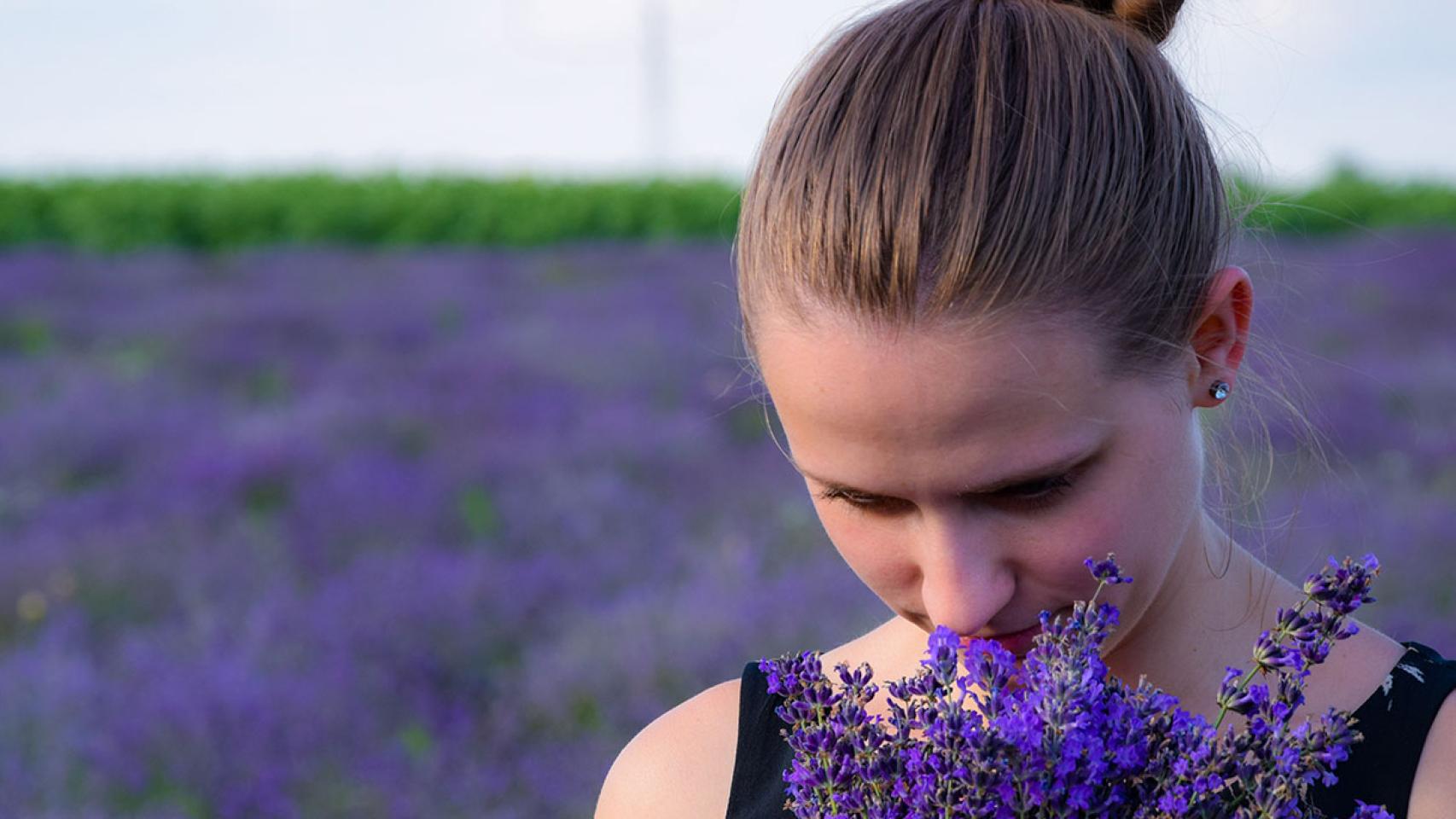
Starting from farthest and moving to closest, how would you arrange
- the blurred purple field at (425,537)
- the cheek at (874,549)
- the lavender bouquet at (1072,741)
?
the blurred purple field at (425,537) → the cheek at (874,549) → the lavender bouquet at (1072,741)

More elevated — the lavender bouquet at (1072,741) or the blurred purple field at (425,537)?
the lavender bouquet at (1072,741)

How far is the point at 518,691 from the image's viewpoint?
4.68 m

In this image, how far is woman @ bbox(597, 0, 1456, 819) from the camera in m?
1.31

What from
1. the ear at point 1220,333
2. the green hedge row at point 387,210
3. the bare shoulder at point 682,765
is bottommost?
the green hedge row at point 387,210

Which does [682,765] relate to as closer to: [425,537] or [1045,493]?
[1045,493]

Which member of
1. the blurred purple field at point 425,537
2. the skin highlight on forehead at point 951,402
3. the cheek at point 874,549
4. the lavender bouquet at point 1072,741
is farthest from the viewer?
the blurred purple field at point 425,537

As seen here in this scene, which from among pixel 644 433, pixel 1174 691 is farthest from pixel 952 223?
pixel 644 433

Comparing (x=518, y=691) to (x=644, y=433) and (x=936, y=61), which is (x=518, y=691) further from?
(x=936, y=61)

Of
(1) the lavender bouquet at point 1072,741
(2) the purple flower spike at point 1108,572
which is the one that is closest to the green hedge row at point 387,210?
→ (2) the purple flower spike at point 1108,572

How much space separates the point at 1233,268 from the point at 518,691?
11.8 feet

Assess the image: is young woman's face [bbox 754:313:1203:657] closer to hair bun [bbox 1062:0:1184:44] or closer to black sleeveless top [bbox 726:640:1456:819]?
black sleeveless top [bbox 726:640:1456:819]

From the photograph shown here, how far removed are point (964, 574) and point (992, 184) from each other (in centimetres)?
37

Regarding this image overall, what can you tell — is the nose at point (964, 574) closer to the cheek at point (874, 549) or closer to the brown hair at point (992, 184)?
the cheek at point (874, 549)

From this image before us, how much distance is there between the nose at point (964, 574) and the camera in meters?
1.31
